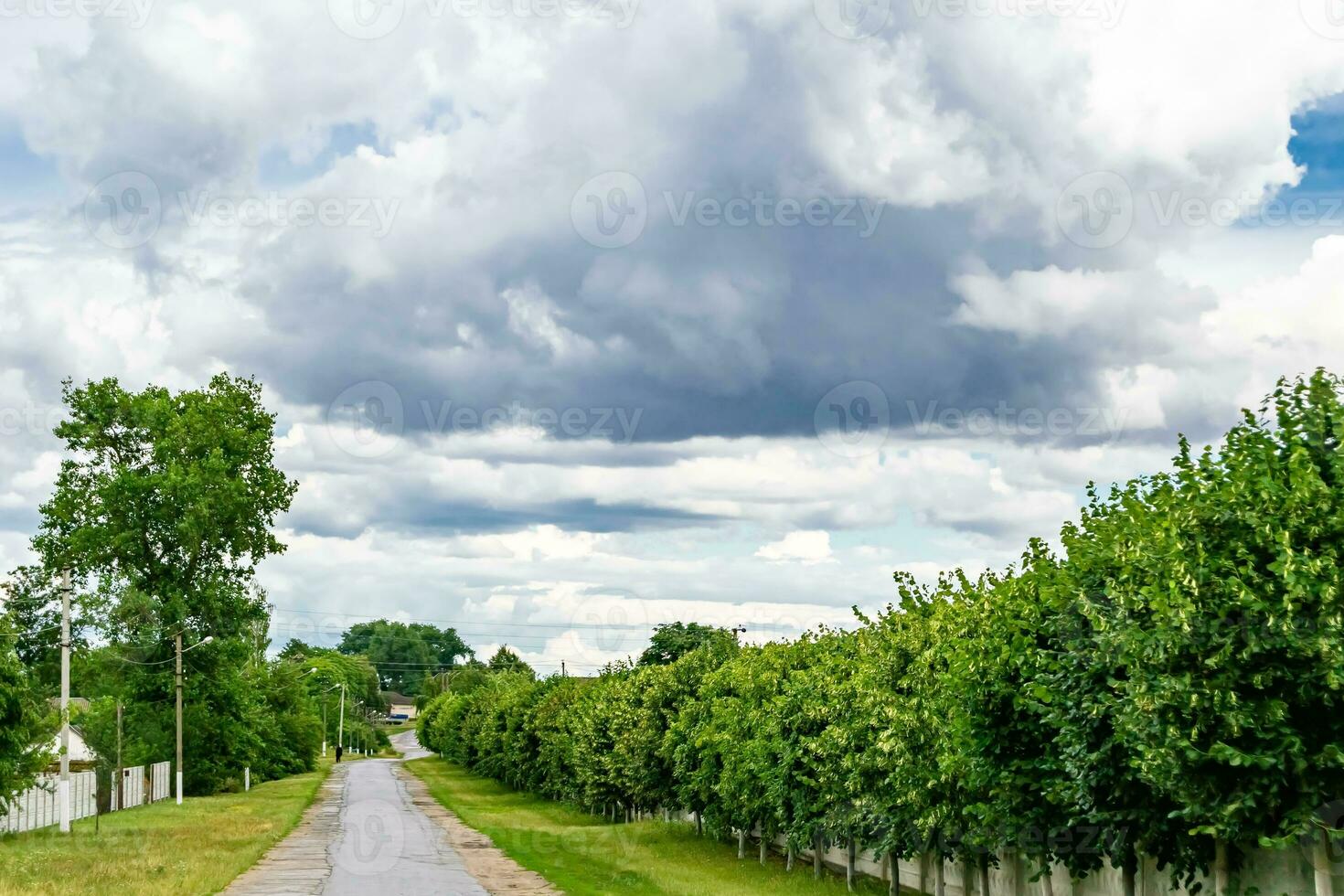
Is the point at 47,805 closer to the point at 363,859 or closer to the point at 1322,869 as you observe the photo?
the point at 363,859

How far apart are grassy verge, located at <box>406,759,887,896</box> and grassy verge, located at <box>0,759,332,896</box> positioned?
704 cm

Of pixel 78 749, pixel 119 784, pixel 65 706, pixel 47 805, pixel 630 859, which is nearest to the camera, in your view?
pixel 630 859

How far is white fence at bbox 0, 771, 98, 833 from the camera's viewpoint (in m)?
47.4

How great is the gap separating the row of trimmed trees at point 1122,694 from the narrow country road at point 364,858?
320 inches

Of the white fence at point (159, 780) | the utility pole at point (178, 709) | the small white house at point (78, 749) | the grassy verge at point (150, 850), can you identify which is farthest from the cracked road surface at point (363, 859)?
the small white house at point (78, 749)

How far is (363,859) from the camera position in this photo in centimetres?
3431

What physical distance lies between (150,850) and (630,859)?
12394 mm

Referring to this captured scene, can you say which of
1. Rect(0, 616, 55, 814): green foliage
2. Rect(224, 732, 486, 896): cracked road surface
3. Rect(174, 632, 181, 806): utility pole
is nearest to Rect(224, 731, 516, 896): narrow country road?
Rect(224, 732, 486, 896): cracked road surface

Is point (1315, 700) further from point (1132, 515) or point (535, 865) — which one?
point (535, 865)

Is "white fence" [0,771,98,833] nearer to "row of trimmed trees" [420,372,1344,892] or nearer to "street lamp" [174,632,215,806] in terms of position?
"street lamp" [174,632,215,806]

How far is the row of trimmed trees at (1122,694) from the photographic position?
1336 centimetres

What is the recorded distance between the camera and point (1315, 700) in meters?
13.5

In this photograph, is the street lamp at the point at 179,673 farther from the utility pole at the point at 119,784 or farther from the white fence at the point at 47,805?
the white fence at the point at 47,805

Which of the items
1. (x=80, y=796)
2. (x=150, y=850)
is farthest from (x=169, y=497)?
(x=150, y=850)
